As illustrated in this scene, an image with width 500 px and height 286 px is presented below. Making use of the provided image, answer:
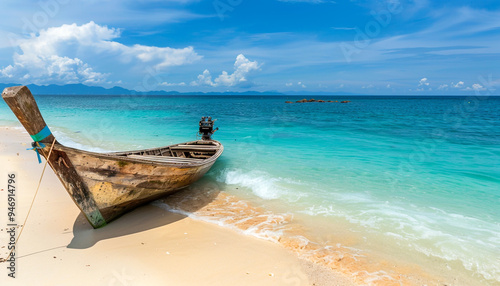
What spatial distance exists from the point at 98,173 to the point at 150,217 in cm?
201

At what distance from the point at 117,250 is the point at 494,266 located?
7797 mm

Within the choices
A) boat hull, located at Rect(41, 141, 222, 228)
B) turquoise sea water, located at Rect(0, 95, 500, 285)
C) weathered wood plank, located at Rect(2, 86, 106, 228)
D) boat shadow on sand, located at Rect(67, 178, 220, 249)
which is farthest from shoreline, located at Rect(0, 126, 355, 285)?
turquoise sea water, located at Rect(0, 95, 500, 285)

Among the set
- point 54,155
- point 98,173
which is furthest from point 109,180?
point 54,155

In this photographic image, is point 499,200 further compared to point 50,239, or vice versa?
point 499,200

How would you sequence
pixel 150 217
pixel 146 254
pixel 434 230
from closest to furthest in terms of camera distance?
pixel 146 254, pixel 434 230, pixel 150 217

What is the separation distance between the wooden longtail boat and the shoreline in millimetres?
592

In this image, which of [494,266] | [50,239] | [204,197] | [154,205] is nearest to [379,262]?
[494,266]

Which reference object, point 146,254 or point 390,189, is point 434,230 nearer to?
point 390,189

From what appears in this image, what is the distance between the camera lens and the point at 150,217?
23.6 feet

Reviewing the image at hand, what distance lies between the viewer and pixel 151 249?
5734 mm

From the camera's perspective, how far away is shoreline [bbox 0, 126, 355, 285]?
15.9ft

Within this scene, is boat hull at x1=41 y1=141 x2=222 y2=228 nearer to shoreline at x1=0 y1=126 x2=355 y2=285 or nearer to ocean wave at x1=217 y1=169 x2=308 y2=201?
shoreline at x1=0 y1=126 x2=355 y2=285

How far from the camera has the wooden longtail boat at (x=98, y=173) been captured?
15.4ft

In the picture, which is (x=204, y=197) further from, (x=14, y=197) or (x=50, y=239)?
(x=14, y=197)
